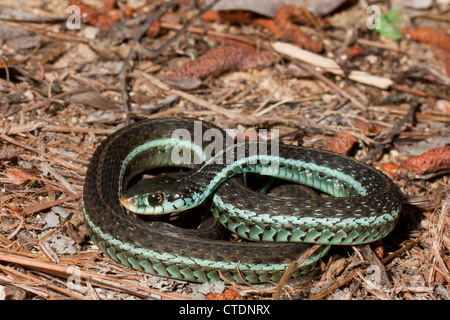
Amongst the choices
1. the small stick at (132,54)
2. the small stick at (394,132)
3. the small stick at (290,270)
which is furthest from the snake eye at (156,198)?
the small stick at (394,132)

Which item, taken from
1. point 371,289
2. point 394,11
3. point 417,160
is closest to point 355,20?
point 394,11

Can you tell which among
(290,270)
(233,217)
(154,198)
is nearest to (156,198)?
(154,198)

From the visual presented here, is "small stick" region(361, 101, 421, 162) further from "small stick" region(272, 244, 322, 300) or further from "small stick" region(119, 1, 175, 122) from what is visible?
"small stick" region(119, 1, 175, 122)

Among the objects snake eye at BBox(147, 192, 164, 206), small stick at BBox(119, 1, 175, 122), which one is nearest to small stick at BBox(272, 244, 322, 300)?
snake eye at BBox(147, 192, 164, 206)

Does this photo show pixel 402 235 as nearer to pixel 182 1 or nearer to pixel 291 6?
pixel 291 6

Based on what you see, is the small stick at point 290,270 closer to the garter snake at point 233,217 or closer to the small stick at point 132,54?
the garter snake at point 233,217

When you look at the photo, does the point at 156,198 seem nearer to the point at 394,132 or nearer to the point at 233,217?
the point at 233,217
